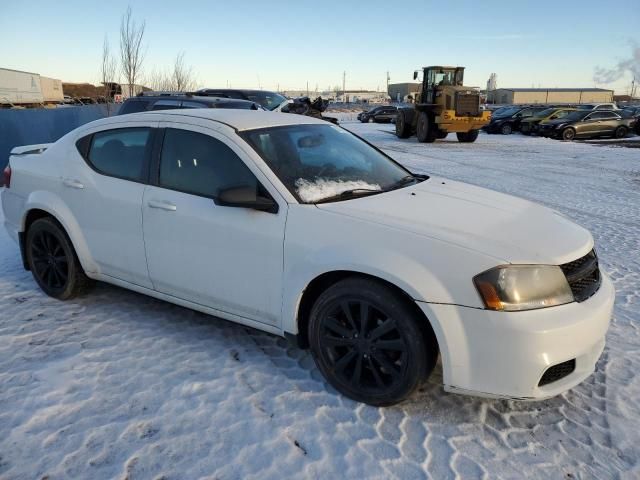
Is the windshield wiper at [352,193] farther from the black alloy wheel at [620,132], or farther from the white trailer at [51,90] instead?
the white trailer at [51,90]

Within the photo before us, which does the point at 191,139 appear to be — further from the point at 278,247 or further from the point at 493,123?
the point at 493,123

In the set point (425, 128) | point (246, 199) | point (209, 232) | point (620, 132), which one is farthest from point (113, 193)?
point (620, 132)

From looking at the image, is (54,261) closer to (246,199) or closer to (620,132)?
(246,199)

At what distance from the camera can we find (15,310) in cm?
402

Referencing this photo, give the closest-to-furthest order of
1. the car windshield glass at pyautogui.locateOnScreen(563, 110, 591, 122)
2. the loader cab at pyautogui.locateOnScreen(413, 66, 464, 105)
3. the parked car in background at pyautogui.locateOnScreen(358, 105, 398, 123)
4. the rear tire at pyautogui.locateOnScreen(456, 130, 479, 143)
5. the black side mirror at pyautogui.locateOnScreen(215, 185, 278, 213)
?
the black side mirror at pyautogui.locateOnScreen(215, 185, 278, 213) → the loader cab at pyautogui.locateOnScreen(413, 66, 464, 105) → the rear tire at pyautogui.locateOnScreen(456, 130, 479, 143) → the car windshield glass at pyautogui.locateOnScreen(563, 110, 591, 122) → the parked car in background at pyautogui.locateOnScreen(358, 105, 398, 123)

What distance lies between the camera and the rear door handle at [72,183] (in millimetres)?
3842

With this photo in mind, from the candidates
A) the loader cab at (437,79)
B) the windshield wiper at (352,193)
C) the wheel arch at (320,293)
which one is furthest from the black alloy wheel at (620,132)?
the wheel arch at (320,293)

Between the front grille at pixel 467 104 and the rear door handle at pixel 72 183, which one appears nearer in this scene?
the rear door handle at pixel 72 183

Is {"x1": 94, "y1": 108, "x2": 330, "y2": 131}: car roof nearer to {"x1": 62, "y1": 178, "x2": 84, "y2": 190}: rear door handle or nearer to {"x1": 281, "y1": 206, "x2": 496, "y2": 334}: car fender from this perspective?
{"x1": 62, "y1": 178, "x2": 84, "y2": 190}: rear door handle

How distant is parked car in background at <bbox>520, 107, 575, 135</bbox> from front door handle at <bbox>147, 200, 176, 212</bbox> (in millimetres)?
26081

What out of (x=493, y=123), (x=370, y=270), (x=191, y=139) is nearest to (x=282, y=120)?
(x=191, y=139)

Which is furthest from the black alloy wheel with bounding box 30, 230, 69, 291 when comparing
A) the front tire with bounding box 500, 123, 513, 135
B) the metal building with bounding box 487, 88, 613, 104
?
the metal building with bounding box 487, 88, 613, 104

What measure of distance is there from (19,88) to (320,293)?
1683 inches

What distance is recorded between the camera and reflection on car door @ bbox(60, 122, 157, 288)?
11.7 feet
